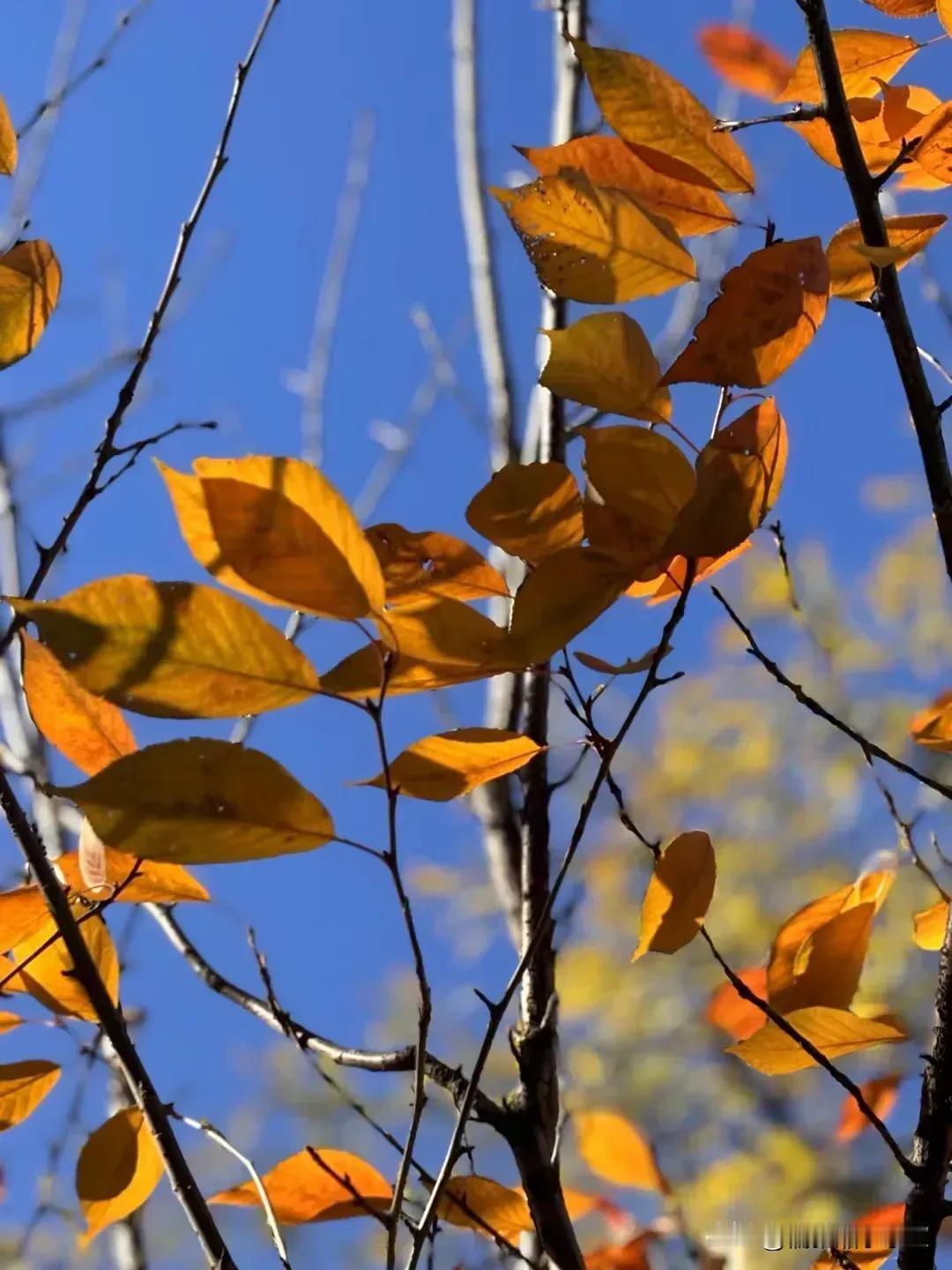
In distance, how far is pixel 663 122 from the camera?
39 cm

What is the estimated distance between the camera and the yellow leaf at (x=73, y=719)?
0.36 meters

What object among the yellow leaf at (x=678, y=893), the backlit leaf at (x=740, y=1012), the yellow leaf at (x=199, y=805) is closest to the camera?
the yellow leaf at (x=199, y=805)

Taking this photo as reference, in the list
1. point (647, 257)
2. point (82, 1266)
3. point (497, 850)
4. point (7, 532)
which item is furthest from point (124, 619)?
point (82, 1266)

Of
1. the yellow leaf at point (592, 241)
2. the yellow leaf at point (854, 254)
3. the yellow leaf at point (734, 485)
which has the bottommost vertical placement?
the yellow leaf at point (734, 485)

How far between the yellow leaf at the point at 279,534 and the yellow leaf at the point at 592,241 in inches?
Answer: 5.1

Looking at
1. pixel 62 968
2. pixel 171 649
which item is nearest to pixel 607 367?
pixel 171 649

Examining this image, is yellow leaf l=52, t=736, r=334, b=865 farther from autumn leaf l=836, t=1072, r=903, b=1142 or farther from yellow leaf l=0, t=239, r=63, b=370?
autumn leaf l=836, t=1072, r=903, b=1142

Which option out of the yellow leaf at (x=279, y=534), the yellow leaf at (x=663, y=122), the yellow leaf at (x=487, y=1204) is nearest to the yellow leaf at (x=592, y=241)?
the yellow leaf at (x=663, y=122)

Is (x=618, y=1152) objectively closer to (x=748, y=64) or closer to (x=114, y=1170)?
(x=114, y=1170)

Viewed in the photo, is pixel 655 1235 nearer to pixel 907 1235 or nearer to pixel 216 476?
pixel 907 1235

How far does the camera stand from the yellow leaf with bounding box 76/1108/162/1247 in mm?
445

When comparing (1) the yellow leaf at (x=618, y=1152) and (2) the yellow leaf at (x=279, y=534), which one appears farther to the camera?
(1) the yellow leaf at (x=618, y=1152)

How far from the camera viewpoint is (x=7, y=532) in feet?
3.67

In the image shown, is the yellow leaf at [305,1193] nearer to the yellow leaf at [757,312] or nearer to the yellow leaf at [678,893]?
the yellow leaf at [678,893]
